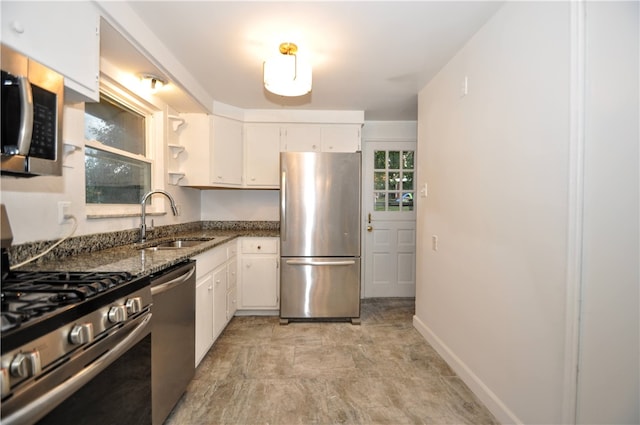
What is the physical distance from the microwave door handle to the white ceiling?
0.86m

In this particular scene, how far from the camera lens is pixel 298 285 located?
2930 millimetres

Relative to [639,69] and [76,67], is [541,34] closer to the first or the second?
[639,69]

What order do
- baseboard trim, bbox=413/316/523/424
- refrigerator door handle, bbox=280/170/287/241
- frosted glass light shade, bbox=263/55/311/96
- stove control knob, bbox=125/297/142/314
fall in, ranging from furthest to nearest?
refrigerator door handle, bbox=280/170/287/241 < frosted glass light shade, bbox=263/55/311/96 < baseboard trim, bbox=413/316/523/424 < stove control knob, bbox=125/297/142/314

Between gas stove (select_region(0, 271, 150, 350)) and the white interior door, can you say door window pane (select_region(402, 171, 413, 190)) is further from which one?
gas stove (select_region(0, 271, 150, 350))

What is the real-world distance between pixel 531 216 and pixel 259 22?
71.3 inches

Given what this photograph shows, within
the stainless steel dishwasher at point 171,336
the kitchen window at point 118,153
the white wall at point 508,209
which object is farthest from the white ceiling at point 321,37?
the stainless steel dishwasher at point 171,336

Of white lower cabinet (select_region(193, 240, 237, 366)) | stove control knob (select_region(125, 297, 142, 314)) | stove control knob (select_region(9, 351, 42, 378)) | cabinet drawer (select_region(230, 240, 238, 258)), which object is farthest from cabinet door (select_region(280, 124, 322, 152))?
stove control knob (select_region(9, 351, 42, 378))

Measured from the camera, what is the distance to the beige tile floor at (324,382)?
1.64m

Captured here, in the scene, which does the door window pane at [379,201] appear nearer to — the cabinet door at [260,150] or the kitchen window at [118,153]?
the cabinet door at [260,150]

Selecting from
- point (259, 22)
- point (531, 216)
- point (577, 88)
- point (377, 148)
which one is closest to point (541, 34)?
point (577, 88)

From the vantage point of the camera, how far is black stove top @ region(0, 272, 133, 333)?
2.45 ft

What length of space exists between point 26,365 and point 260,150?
9.42 ft

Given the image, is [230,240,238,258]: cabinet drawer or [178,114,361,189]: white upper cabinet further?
[178,114,361,189]: white upper cabinet

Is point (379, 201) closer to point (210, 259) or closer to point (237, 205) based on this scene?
point (237, 205)
